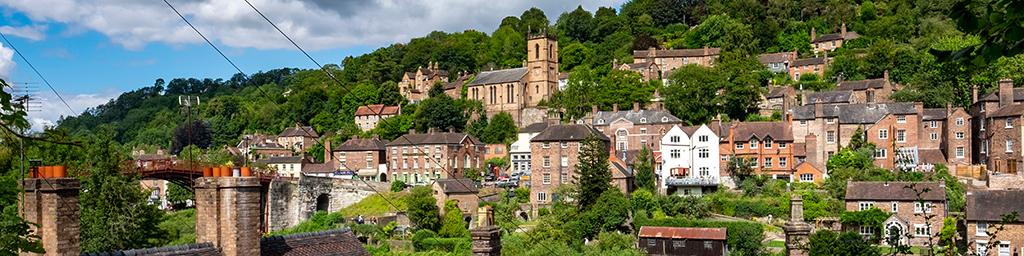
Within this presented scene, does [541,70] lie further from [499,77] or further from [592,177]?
[592,177]

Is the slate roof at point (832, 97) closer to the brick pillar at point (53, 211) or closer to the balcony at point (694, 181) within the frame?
the balcony at point (694, 181)

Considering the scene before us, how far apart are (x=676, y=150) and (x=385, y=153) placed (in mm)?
24722

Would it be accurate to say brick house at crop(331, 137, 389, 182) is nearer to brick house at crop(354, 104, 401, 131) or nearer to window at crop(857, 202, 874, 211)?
brick house at crop(354, 104, 401, 131)

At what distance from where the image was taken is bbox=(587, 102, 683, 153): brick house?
57250 mm

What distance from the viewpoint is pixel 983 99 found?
48250mm

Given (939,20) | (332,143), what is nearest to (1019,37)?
(332,143)

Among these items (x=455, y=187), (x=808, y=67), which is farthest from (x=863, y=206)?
(x=808, y=67)

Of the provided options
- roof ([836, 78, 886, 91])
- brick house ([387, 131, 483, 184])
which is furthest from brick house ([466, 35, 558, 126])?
roof ([836, 78, 886, 91])

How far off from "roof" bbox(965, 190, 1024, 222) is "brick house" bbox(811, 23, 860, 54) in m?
43.2

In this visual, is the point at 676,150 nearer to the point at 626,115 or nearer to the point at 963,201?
the point at 626,115

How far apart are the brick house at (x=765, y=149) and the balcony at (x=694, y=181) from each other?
6.35ft

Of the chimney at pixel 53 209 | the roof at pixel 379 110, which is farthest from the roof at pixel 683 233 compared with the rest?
the roof at pixel 379 110

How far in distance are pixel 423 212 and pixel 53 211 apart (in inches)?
1378

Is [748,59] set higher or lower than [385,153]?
higher
